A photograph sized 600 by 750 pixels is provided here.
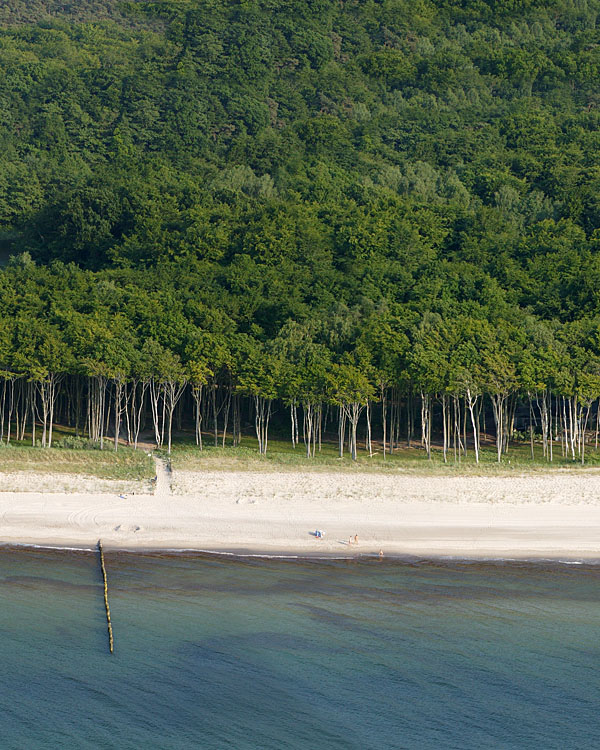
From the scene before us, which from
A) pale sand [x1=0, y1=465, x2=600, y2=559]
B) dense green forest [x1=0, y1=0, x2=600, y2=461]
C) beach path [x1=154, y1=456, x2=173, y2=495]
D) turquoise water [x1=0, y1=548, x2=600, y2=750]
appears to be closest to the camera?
turquoise water [x1=0, y1=548, x2=600, y2=750]

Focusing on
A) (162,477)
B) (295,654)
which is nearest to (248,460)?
(162,477)

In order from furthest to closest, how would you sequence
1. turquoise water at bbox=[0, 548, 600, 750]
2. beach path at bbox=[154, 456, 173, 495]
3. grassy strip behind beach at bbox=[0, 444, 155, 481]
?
1. grassy strip behind beach at bbox=[0, 444, 155, 481]
2. beach path at bbox=[154, 456, 173, 495]
3. turquoise water at bbox=[0, 548, 600, 750]

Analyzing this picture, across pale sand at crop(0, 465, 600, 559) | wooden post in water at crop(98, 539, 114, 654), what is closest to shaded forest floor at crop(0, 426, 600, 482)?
pale sand at crop(0, 465, 600, 559)

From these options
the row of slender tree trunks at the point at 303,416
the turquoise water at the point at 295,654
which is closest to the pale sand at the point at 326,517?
the turquoise water at the point at 295,654

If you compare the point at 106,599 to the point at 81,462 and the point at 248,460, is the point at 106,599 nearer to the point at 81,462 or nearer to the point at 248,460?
the point at 81,462

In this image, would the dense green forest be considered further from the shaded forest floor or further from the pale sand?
the pale sand

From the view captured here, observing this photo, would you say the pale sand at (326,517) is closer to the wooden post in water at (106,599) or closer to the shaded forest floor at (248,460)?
the wooden post in water at (106,599)

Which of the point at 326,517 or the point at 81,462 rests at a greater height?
the point at 81,462
